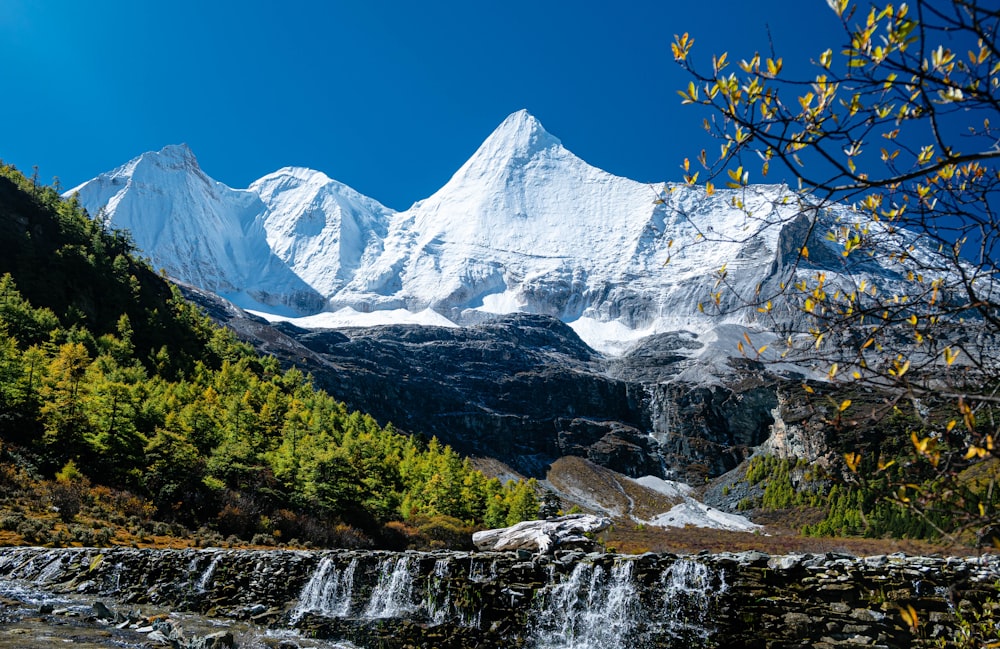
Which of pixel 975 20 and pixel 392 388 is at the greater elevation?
pixel 392 388

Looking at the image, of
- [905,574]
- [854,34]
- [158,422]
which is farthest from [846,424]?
[158,422]

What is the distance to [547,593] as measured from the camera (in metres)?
14.7

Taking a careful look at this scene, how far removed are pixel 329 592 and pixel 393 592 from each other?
2466 mm

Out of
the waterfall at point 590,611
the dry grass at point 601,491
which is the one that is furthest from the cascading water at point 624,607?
the dry grass at point 601,491

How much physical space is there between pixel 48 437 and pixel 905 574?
4271cm

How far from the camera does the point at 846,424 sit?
3.96m

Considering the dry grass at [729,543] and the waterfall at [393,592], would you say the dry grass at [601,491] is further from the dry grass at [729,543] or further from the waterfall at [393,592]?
the waterfall at [393,592]

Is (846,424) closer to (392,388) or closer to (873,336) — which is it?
(873,336)

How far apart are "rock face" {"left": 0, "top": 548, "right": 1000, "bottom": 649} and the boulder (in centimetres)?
1708

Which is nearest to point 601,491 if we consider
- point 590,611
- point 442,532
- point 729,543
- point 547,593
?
point 729,543

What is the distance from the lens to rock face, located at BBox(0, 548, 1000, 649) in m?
11.2

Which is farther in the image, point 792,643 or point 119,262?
point 119,262

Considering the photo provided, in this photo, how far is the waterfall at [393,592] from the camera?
1662 centimetres

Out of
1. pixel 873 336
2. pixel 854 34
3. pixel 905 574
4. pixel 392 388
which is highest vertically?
pixel 392 388
